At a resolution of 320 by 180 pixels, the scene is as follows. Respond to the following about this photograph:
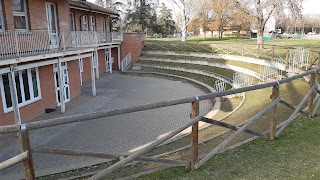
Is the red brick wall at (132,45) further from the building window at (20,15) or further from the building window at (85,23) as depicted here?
the building window at (20,15)

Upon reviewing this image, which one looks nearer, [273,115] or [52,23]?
[273,115]

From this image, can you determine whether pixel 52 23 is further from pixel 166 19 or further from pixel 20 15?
pixel 166 19

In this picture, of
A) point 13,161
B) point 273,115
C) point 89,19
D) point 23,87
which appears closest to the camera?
point 13,161

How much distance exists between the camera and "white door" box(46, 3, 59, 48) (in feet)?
46.8

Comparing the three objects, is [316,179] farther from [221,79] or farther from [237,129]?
[221,79]

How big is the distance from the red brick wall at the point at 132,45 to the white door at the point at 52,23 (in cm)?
1431

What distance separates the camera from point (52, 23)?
48.1 feet

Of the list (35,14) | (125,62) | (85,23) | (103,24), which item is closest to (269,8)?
(125,62)

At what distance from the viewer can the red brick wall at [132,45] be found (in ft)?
94.7

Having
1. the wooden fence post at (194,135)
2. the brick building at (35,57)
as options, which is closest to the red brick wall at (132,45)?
the brick building at (35,57)

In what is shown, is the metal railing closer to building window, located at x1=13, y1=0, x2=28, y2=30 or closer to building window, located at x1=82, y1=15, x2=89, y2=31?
building window, located at x1=82, y1=15, x2=89, y2=31

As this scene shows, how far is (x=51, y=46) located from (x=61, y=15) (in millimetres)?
2306

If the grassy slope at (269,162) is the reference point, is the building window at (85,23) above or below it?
above

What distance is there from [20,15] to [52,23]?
2.47 m
